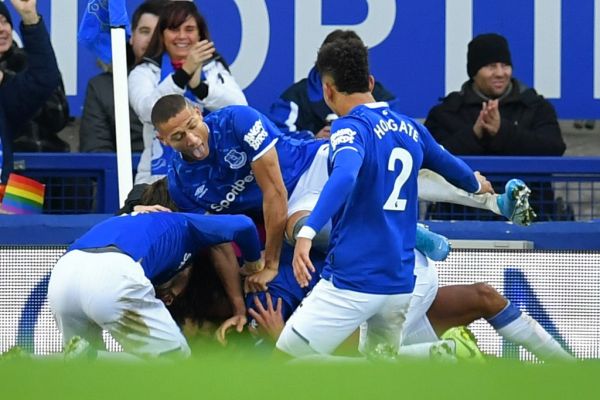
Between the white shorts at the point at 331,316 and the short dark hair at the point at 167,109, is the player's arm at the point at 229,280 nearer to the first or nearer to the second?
the white shorts at the point at 331,316

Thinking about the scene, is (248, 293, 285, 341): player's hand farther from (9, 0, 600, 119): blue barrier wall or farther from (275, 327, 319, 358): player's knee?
(9, 0, 600, 119): blue barrier wall

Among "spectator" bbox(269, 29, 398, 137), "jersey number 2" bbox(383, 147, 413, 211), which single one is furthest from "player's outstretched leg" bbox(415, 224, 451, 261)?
"spectator" bbox(269, 29, 398, 137)

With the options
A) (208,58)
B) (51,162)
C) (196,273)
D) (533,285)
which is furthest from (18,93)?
(533,285)

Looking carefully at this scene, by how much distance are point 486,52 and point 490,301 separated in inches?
97.1

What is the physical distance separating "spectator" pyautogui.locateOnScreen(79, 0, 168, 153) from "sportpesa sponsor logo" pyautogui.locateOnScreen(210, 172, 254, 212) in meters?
2.07

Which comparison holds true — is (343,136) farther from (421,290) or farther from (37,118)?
(37,118)

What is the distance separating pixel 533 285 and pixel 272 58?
105 inches

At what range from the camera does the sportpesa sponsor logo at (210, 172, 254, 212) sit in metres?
7.32

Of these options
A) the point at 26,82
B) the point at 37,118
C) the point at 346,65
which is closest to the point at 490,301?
the point at 346,65

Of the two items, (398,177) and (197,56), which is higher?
(197,56)

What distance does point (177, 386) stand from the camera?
3596mm

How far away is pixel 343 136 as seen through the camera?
6.32m

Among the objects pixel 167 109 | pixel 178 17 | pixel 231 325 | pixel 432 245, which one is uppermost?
pixel 178 17

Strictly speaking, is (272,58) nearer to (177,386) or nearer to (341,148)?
(341,148)
